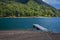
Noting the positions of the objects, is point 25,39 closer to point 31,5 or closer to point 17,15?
point 17,15

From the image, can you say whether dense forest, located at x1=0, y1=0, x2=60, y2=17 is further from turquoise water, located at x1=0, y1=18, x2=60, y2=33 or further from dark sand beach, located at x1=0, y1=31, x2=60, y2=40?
dark sand beach, located at x1=0, y1=31, x2=60, y2=40

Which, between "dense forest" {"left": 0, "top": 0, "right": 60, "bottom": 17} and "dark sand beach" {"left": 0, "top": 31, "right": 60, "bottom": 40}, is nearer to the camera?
"dark sand beach" {"left": 0, "top": 31, "right": 60, "bottom": 40}

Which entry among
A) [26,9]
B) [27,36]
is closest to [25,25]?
[27,36]

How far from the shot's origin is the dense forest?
115ft

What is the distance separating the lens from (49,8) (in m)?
36.3

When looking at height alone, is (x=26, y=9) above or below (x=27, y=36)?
below

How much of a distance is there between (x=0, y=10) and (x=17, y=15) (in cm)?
361

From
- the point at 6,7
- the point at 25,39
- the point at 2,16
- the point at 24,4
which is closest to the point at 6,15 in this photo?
the point at 2,16

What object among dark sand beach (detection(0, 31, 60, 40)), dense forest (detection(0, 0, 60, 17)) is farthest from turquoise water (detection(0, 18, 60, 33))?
dense forest (detection(0, 0, 60, 17))

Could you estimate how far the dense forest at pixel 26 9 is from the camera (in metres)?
35.2

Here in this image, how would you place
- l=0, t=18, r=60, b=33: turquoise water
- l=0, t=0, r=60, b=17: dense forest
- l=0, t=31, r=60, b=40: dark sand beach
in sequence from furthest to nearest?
l=0, t=0, r=60, b=17: dense forest, l=0, t=18, r=60, b=33: turquoise water, l=0, t=31, r=60, b=40: dark sand beach

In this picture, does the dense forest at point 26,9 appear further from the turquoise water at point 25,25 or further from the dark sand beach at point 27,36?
the dark sand beach at point 27,36

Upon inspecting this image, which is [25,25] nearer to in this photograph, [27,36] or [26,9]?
[27,36]

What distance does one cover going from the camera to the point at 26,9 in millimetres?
38250
